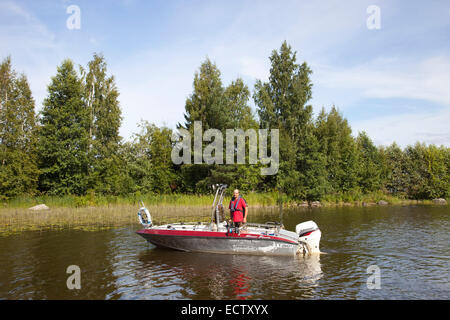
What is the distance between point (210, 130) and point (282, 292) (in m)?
25.2

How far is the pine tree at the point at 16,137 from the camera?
26547mm

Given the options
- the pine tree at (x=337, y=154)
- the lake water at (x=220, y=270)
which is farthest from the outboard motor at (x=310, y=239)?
the pine tree at (x=337, y=154)

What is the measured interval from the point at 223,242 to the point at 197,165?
20.5 m

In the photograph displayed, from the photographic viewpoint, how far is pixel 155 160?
35.0 metres

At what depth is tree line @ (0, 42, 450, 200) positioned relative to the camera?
28297mm

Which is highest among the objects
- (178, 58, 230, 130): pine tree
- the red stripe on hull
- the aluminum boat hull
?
(178, 58, 230, 130): pine tree

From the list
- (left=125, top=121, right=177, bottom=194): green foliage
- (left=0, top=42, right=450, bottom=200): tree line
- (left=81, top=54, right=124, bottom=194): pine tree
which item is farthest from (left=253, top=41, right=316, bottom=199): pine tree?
(left=81, top=54, right=124, bottom=194): pine tree

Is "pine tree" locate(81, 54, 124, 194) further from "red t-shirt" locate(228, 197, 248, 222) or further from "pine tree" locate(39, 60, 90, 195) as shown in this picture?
"red t-shirt" locate(228, 197, 248, 222)

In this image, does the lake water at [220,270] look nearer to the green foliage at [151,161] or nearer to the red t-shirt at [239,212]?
the red t-shirt at [239,212]

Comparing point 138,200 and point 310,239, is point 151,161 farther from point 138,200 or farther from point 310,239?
point 310,239

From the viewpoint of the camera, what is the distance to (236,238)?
38.2 ft
